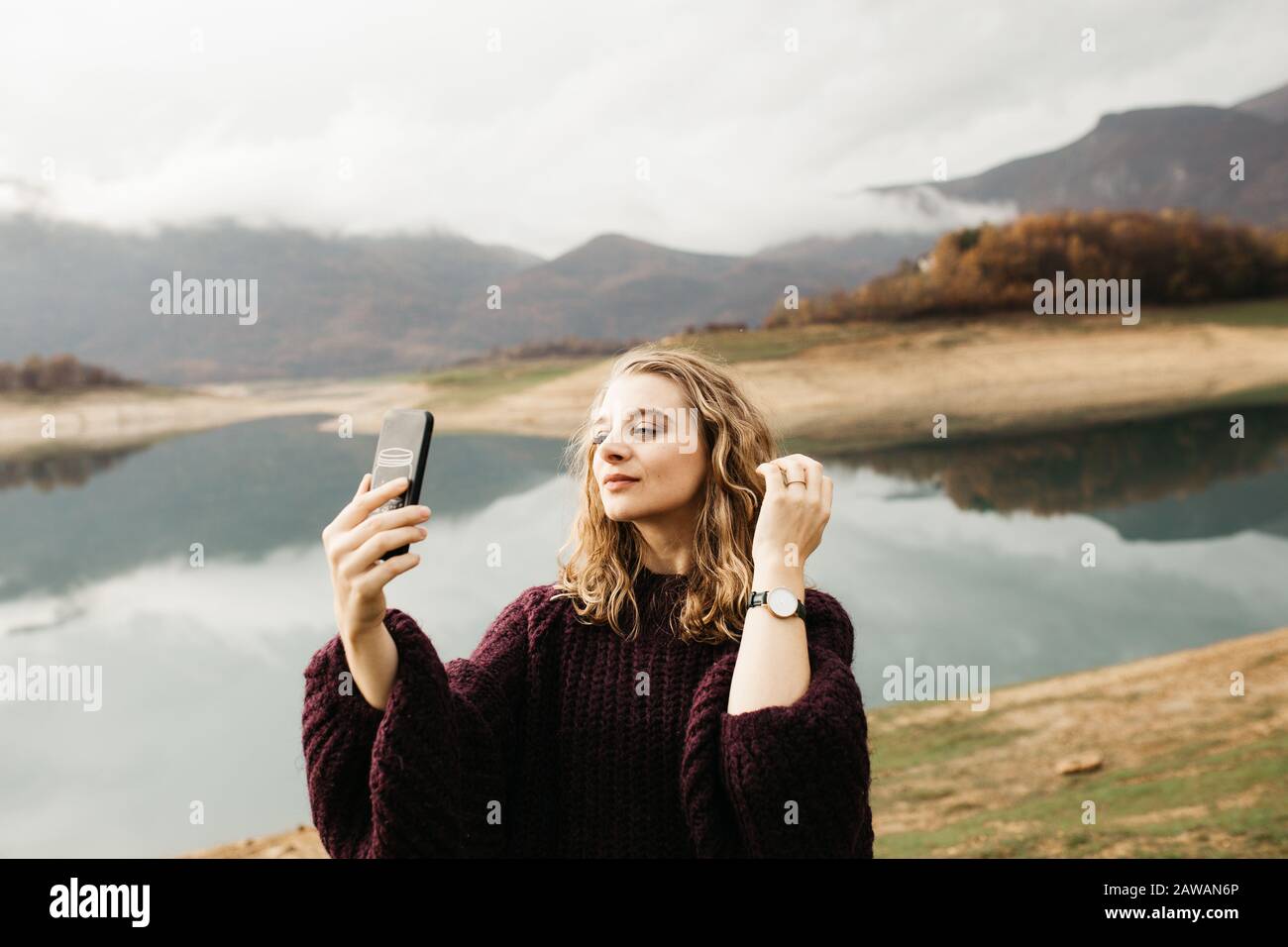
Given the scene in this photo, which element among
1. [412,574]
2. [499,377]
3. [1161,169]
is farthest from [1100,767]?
[499,377]

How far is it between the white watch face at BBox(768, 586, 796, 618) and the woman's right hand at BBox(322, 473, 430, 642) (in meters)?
0.44

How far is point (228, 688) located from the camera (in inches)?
238

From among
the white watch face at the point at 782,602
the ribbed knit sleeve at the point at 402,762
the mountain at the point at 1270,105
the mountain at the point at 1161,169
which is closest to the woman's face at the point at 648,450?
the white watch face at the point at 782,602

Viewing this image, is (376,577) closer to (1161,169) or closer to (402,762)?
(402,762)

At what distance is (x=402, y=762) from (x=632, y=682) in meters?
0.34

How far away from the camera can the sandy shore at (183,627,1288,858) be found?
5406 millimetres

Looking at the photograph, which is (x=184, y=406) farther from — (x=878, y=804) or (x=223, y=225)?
(x=878, y=804)

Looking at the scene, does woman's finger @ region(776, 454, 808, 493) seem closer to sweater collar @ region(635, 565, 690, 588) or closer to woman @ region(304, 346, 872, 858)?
woman @ region(304, 346, 872, 858)

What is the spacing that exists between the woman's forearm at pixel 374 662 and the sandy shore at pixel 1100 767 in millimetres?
4693

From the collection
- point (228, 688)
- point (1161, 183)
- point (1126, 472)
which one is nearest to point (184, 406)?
point (228, 688)

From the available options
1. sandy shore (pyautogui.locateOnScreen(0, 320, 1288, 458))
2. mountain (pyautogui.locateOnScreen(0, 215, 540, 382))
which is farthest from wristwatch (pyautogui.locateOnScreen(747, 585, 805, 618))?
mountain (pyautogui.locateOnScreen(0, 215, 540, 382))

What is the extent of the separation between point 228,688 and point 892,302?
198 inches

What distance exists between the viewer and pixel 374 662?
1.23 metres

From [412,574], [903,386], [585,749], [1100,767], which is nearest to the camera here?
[585,749]
